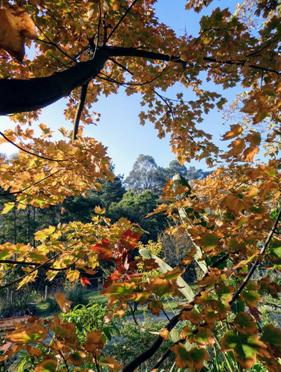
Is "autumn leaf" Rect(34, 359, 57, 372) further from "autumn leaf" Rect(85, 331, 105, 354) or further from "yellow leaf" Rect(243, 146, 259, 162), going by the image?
A: "yellow leaf" Rect(243, 146, 259, 162)

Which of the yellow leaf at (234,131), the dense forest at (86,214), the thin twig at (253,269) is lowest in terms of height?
the thin twig at (253,269)

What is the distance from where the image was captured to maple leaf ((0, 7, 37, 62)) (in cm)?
66

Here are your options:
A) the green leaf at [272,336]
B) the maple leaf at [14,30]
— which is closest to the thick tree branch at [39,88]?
the maple leaf at [14,30]

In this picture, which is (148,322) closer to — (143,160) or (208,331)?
(208,331)

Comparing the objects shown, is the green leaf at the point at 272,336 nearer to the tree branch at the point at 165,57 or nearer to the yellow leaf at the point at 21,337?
the yellow leaf at the point at 21,337

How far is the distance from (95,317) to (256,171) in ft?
9.30

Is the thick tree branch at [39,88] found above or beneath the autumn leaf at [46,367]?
above

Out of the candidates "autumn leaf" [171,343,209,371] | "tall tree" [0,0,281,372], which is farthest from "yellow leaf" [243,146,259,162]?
"autumn leaf" [171,343,209,371]

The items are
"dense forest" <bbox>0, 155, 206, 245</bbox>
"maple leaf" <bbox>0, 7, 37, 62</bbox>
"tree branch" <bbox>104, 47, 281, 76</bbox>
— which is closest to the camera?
"maple leaf" <bbox>0, 7, 37, 62</bbox>

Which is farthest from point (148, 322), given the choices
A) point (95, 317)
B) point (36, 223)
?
point (36, 223)

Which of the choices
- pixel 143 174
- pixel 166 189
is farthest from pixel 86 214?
pixel 143 174

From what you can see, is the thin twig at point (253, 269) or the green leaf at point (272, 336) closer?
the green leaf at point (272, 336)

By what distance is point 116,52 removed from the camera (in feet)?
8.36

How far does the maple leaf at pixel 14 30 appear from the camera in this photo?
0.66 m
